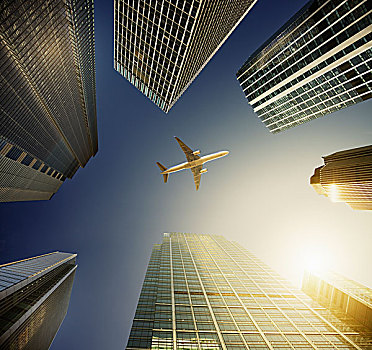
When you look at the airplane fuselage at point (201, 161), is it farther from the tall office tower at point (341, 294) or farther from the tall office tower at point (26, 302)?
the tall office tower at point (26, 302)

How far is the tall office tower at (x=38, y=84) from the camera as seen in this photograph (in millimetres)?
60250

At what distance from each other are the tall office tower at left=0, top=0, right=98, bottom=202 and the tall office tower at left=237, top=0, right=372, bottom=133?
239 feet

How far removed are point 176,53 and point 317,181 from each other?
193 feet

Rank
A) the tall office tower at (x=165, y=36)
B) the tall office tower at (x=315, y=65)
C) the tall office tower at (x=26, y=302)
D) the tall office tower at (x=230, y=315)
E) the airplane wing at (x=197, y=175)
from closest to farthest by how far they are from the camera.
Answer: the tall office tower at (x=230, y=315) < the tall office tower at (x=315, y=65) < the tall office tower at (x=26, y=302) < the tall office tower at (x=165, y=36) < the airplane wing at (x=197, y=175)

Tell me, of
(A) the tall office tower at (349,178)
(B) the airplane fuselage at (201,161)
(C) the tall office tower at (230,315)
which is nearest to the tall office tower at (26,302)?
(C) the tall office tower at (230,315)

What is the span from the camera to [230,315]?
5212 centimetres

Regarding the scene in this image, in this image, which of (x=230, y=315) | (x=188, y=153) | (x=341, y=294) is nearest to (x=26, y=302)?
(x=230, y=315)

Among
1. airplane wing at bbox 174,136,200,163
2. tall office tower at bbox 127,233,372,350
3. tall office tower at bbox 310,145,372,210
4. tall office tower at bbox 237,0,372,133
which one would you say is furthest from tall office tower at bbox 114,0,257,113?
tall office tower at bbox 127,233,372,350

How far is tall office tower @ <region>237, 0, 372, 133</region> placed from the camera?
185ft

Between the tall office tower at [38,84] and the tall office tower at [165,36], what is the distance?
17576 mm

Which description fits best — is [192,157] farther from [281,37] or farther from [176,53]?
[281,37]

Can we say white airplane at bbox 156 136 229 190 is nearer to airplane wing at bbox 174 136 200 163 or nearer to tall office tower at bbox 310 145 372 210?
airplane wing at bbox 174 136 200 163

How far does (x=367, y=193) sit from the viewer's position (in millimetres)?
42281

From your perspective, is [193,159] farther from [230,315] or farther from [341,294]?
[341,294]
